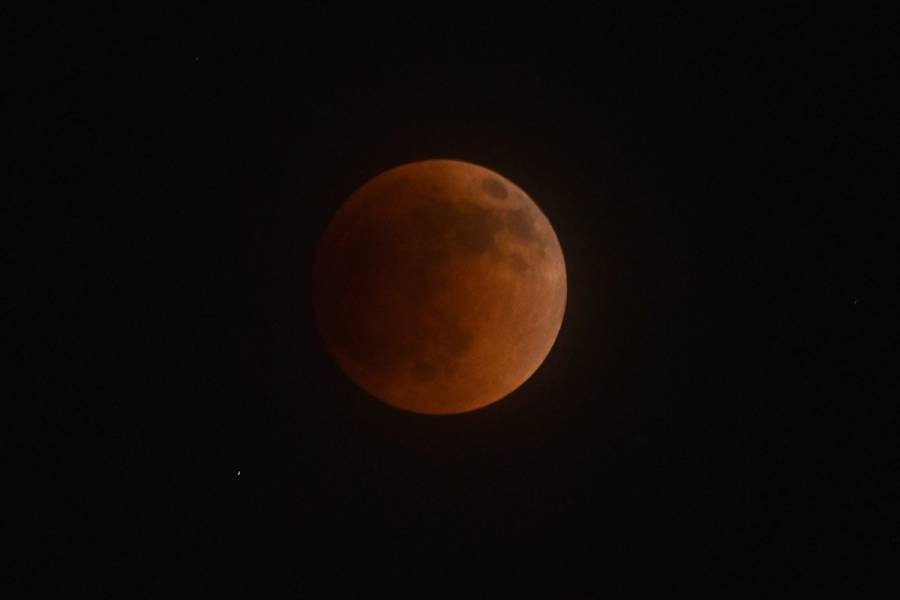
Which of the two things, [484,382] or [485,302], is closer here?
[485,302]

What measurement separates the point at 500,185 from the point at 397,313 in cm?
112

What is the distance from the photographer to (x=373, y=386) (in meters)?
4.29

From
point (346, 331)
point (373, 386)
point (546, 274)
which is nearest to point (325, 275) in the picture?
point (346, 331)

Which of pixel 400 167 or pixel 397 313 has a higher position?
pixel 400 167

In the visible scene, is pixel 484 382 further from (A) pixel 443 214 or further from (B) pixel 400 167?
(B) pixel 400 167

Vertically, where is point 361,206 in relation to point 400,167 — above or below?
below

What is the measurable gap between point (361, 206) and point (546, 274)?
1217mm

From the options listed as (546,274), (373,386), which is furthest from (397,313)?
(546,274)

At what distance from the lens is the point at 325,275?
166 inches

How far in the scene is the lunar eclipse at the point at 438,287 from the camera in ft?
12.8

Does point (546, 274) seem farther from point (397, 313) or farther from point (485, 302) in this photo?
point (397, 313)

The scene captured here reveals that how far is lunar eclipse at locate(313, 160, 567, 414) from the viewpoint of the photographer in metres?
3.90

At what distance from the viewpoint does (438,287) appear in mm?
3867

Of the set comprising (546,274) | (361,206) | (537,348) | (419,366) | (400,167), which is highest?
(400,167)
